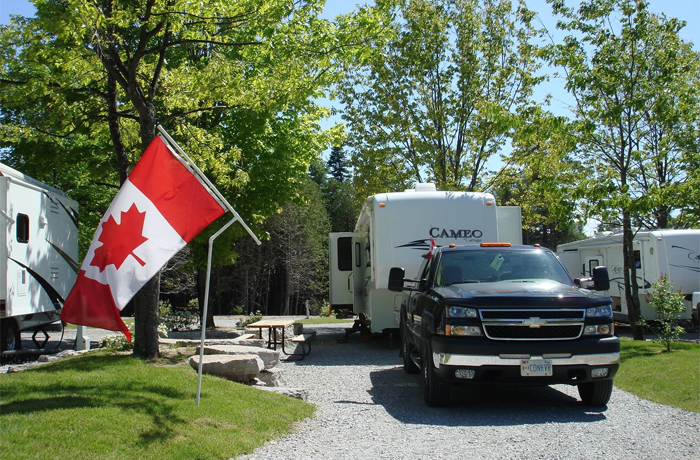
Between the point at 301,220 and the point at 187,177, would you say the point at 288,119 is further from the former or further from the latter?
the point at 301,220

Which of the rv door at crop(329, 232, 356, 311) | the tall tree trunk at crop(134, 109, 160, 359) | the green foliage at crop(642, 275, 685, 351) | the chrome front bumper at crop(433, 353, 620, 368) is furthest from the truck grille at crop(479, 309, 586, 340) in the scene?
the rv door at crop(329, 232, 356, 311)

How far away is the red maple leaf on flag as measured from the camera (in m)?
6.15

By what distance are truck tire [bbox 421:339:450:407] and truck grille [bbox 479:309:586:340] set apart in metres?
0.81

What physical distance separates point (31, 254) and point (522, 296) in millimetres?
8725

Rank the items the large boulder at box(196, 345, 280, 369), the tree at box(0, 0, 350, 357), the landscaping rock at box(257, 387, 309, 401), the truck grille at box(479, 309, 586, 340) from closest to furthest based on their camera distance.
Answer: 1. the truck grille at box(479, 309, 586, 340)
2. the landscaping rock at box(257, 387, 309, 401)
3. the tree at box(0, 0, 350, 357)
4. the large boulder at box(196, 345, 280, 369)

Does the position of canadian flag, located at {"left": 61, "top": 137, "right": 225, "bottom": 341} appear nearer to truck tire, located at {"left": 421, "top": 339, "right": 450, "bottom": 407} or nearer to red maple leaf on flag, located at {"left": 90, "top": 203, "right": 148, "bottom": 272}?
red maple leaf on flag, located at {"left": 90, "top": 203, "right": 148, "bottom": 272}

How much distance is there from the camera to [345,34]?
34.7 feet

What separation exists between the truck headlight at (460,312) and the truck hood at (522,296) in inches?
2.2

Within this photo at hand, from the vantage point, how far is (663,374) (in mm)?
8953

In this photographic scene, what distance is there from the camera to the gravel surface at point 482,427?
5.52m

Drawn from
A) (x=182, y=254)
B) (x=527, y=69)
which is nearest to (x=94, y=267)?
(x=527, y=69)

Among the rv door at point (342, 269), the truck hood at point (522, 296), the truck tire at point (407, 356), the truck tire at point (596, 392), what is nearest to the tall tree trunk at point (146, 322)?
the truck tire at point (407, 356)

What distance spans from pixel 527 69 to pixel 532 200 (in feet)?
13.5

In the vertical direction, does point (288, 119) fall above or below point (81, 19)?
above
